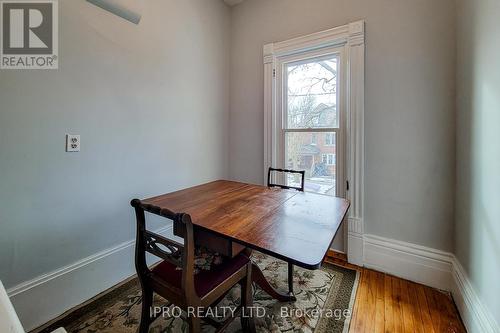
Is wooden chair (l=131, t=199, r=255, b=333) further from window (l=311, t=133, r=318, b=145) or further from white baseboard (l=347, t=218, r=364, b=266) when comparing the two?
window (l=311, t=133, r=318, b=145)

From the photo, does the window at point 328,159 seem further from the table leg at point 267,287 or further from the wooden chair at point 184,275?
the wooden chair at point 184,275

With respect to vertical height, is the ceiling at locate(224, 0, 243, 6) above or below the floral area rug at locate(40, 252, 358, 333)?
above

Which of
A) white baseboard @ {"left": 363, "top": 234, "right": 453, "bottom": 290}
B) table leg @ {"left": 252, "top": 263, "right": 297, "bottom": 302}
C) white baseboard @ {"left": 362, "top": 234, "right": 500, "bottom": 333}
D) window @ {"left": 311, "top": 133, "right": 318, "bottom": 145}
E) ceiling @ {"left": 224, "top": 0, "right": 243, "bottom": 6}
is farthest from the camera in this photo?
ceiling @ {"left": 224, "top": 0, "right": 243, "bottom": 6}

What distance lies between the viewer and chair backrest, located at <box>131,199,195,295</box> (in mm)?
953

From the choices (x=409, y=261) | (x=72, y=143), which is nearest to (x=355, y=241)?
(x=409, y=261)

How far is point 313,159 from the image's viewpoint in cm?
248

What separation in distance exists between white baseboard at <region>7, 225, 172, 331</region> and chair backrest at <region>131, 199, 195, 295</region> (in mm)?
827

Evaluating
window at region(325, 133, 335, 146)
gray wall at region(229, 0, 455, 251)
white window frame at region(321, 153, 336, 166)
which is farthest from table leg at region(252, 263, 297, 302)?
window at region(325, 133, 335, 146)

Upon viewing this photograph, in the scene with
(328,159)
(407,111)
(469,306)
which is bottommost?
(469,306)

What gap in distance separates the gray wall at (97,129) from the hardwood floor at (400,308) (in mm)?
1924

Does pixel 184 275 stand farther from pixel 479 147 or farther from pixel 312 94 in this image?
pixel 312 94

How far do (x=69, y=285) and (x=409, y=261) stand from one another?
8.74 ft

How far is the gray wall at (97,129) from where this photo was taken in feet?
4.58

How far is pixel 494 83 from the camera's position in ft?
3.93
